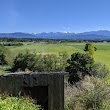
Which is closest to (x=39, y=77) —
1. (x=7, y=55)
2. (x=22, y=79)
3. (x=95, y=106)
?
(x=22, y=79)

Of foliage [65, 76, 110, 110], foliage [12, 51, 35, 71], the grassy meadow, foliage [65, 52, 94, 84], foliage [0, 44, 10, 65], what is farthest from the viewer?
the grassy meadow

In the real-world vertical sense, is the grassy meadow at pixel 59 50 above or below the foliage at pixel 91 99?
below

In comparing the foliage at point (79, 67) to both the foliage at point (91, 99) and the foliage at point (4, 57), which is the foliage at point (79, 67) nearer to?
the foliage at point (91, 99)

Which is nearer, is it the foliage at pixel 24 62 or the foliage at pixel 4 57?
the foliage at pixel 24 62

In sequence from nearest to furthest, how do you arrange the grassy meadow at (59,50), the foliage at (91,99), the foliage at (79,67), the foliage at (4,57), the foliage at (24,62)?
the foliage at (91,99), the foliage at (79,67), the foliage at (24,62), the foliage at (4,57), the grassy meadow at (59,50)

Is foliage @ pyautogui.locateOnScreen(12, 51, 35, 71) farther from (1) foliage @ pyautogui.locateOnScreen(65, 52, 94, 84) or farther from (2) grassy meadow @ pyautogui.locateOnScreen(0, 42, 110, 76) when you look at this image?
(1) foliage @ pyautogui.locateOnScreen(65, 52, 94, 84)

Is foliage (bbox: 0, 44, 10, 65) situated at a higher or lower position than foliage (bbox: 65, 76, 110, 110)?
lower

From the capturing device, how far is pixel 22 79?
16516 mm

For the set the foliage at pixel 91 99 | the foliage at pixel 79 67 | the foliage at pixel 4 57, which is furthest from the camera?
the foliage at pixel 4 57

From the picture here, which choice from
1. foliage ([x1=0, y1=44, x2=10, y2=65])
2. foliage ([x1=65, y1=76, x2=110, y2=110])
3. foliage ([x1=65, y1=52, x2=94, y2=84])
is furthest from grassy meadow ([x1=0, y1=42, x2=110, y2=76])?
foliage ([x1=65, y1=76, x2=110, y2=110])

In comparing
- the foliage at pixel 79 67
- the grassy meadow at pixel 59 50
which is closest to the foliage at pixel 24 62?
the grassy meadow at pixel 59 50

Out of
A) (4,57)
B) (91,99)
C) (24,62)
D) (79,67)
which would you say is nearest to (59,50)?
(4,57)

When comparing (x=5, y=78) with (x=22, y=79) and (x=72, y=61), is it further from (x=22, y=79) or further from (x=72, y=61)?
(x=72, y=61)

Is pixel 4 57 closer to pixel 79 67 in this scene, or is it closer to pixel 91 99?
pixel 79 67
